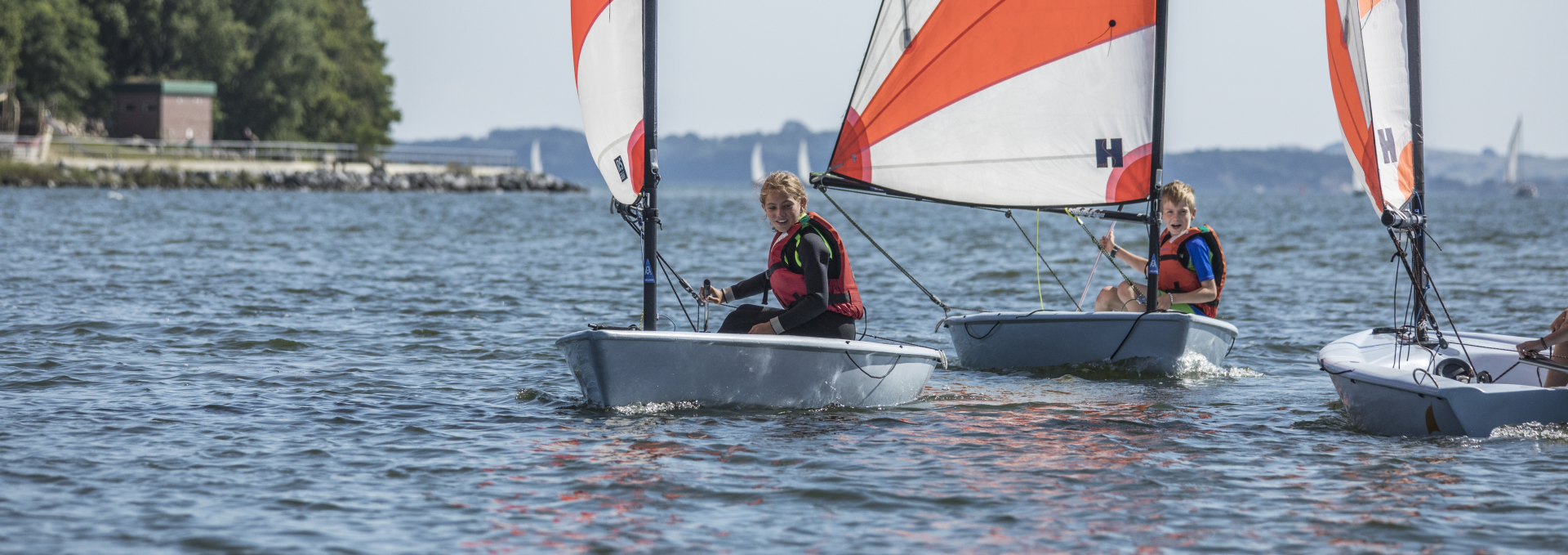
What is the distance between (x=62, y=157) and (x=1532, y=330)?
51.6m

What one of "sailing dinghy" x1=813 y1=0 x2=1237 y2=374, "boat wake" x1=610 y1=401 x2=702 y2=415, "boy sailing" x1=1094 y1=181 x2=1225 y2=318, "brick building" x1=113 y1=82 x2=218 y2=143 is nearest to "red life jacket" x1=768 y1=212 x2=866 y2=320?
"boat wake" x1=610 y1=401 x2=702 y2=415

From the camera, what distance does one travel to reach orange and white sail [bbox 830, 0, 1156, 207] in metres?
10.2

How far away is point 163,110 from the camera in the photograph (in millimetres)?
59500

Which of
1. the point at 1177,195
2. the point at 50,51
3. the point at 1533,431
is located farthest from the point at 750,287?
the point at 50,51

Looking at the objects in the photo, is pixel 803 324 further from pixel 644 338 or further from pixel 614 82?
pixel 614 82

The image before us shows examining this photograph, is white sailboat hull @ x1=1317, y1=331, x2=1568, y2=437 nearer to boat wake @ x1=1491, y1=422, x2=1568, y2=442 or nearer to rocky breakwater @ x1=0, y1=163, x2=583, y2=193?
boat wake @ x1=1491, y1=422, x2=1568, y2=442

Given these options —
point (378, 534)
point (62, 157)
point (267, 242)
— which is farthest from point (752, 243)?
point (62, 157)

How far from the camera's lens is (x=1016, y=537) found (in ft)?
18.7

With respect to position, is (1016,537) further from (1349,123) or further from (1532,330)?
(1532,330)

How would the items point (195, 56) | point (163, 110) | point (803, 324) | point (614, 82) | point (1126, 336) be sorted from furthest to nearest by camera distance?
point (195, 56)
point (163, 110)
point (1126, 336)
point (803, 324)
point (614, 82)

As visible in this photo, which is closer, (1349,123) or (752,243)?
(1349,123)

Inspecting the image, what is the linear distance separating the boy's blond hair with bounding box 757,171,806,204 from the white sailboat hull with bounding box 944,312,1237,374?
3.06 m

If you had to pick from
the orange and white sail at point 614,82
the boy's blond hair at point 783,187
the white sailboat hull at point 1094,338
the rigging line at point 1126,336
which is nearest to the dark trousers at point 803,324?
the boy's blond hair at point 783,187

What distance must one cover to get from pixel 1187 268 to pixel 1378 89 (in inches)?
86.4
